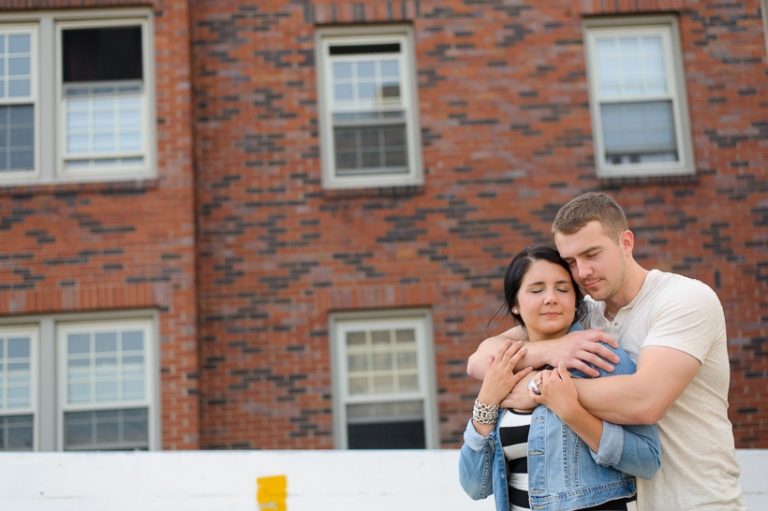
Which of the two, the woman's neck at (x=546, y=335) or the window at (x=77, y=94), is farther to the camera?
the window at (x=77, y=94)

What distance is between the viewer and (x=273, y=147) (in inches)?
367

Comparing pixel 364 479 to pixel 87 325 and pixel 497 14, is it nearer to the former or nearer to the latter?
pixel 87 325

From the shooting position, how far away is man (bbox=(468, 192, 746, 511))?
278 centimetres

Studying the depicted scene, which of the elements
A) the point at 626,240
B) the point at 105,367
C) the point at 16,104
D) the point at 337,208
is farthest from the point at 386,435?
the point at 626,240

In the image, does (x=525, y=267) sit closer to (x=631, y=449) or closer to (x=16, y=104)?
(x=631, y=449)

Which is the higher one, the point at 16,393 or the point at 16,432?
the point at 16,393

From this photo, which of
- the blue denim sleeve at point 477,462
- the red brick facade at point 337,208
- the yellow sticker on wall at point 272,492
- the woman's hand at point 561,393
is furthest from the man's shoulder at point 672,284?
the red brick facade at point 337,208

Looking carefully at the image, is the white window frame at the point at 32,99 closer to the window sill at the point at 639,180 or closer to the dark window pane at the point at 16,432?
the dark window pane at the point at 16,432

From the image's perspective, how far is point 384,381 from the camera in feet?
30.0

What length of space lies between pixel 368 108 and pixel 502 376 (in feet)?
22.7

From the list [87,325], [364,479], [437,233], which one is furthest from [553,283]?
[87,325]

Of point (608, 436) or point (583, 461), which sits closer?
point (608, 436)

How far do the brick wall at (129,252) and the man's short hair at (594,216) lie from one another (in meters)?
6.05

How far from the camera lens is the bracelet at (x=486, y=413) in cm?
307
